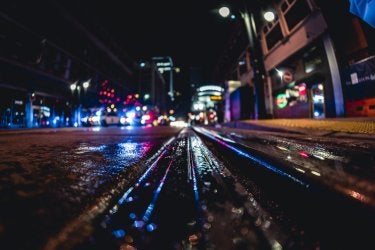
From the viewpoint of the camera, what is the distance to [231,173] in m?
0.72

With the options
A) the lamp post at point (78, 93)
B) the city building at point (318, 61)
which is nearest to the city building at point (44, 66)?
the lamp post at point (78, 93)

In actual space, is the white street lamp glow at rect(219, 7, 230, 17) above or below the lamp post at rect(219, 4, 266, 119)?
above

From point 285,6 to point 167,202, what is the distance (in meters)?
15.9

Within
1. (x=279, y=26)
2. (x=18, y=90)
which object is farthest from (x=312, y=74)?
(x=18, y=90)

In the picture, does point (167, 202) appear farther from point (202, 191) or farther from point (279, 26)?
point (279, 26)

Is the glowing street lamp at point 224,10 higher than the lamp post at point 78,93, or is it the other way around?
the glowing street lamp at point 224,10

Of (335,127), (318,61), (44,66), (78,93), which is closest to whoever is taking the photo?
(335,127)

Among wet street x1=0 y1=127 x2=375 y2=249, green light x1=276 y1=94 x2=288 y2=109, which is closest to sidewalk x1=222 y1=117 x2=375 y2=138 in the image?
wet street x1=0 y1=127 x2=375 y2=249

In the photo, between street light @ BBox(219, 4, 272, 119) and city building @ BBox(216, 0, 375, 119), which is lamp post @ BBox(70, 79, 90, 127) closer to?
street light @ BBox(219, 4, 272, 119)

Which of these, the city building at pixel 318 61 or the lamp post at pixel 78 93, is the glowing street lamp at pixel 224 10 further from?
the lamp post at pixel 78 93

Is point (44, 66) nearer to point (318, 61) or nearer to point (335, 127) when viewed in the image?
point (318, 61)

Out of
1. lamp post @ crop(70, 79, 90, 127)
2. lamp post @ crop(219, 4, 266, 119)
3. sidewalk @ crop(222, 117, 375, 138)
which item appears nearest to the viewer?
sidewalk @ crop(222, 117, 375, 138)

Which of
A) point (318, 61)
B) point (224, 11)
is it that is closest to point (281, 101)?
point (318, 61)

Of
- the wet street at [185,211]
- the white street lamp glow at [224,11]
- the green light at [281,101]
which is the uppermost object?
the white street lamp glow at [224,11]
